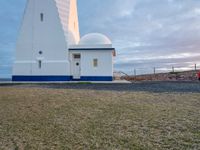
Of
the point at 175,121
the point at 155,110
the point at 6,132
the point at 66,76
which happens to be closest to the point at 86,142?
the point at 6,132

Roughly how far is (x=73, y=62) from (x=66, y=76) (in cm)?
182

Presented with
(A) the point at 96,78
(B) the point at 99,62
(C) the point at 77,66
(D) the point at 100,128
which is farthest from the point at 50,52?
(D) the point at 100,128

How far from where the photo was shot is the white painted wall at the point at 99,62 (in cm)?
2081

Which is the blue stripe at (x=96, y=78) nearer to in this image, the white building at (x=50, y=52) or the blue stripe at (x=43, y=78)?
the white building at (x=50, y=52)

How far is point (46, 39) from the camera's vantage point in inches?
814

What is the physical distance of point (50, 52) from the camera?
67.7ft

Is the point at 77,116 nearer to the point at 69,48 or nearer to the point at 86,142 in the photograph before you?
the point at 86,142

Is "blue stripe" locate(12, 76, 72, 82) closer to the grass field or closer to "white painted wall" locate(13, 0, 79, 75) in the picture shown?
"white painted wall" locate(13, 0, 79, 75)

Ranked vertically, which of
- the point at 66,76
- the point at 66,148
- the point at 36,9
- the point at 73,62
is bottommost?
the point at 66,148

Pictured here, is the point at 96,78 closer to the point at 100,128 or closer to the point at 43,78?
the point at 43,78

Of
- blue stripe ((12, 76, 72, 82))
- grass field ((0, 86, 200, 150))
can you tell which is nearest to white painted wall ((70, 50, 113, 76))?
blue stripe ((12, 76, 72, 82))

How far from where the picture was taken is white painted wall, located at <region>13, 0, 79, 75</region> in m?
20.5

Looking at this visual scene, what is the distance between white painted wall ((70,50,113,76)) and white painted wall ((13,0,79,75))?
1572 millimetres

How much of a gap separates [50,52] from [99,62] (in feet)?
15.2
